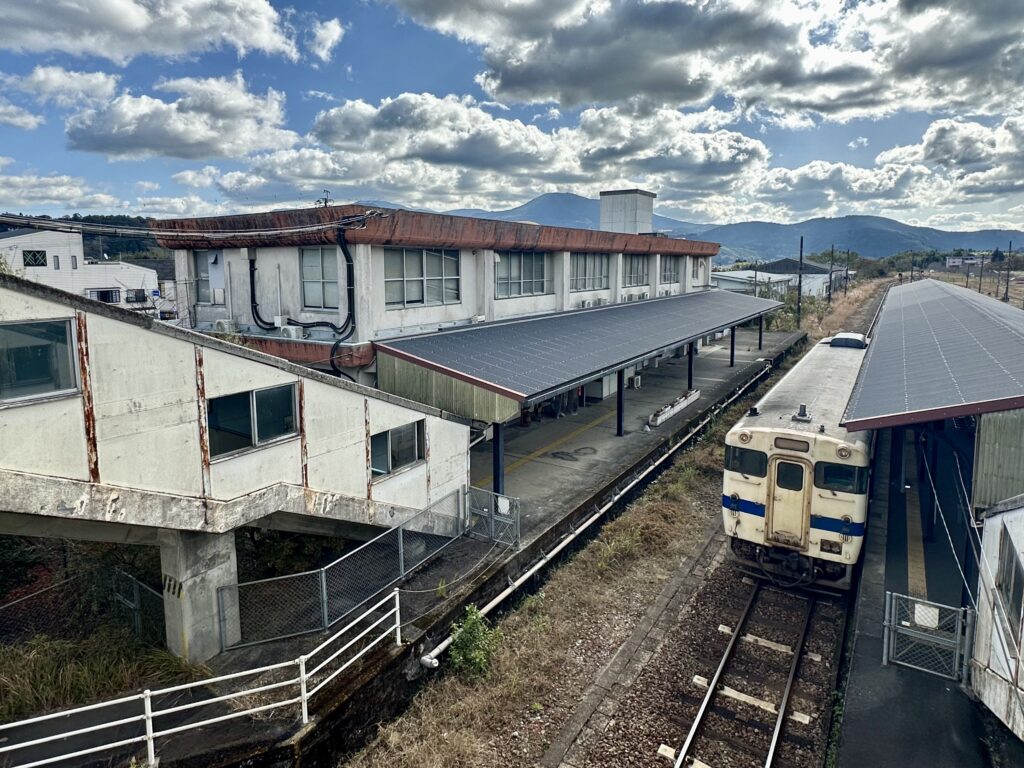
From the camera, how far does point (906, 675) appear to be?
9.74 metres

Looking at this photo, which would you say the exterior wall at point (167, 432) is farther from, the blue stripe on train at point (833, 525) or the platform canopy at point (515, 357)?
the blue stripe on train at point (833, 525)

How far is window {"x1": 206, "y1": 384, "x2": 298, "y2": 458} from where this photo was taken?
9047 millimetres

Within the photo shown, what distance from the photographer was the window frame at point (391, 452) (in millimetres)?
11789

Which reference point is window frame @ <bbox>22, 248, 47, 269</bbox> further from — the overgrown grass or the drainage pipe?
the drainage pipe

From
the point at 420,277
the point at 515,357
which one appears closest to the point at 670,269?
the point at 420,277

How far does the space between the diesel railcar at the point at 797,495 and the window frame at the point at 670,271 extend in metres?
24.9

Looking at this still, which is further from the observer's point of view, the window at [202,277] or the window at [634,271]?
the window at [634,271]

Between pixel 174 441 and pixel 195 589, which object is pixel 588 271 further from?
pixel 195 589

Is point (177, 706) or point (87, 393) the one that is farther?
point (177, 706)

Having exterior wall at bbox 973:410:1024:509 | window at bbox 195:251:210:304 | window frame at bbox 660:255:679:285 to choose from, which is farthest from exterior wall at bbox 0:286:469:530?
window frame at bbox 660:255:679:285

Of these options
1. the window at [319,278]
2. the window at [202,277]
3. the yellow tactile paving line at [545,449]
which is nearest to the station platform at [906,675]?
the yellow tactile paving line at [545,449]

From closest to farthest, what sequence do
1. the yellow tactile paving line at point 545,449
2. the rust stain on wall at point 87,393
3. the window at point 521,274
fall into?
the rust stain on wall at point 87,393 → the yellow tactile paving line at point 545,449 → the window at point 521,274

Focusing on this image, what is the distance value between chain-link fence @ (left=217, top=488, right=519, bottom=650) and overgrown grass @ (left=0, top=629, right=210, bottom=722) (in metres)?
0.90

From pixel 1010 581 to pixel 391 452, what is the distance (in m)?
9.77
